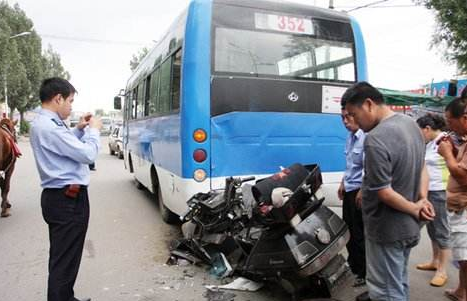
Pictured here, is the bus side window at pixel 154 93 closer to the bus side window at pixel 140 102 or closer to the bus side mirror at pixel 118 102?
the bus side window at pixel 140 102

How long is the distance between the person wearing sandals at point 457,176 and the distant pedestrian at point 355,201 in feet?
2.40

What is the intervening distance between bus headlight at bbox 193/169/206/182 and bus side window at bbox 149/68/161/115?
2.26 m

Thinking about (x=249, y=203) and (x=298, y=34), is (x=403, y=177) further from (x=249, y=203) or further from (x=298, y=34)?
(x=298, y=34)

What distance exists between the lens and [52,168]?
311 centimetres

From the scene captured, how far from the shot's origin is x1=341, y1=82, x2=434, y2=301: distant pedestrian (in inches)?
96.4

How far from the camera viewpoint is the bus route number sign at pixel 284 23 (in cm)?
525

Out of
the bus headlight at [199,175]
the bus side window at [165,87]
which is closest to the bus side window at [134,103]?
the bus side window at [165,87]

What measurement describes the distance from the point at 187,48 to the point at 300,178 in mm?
2354

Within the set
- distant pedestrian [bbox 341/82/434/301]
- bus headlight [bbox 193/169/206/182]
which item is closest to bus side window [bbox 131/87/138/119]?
bus headlight [bbox 193/169/206/182]

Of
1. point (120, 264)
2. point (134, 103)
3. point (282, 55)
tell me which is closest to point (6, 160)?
point (134, 103)

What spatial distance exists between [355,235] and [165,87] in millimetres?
3565

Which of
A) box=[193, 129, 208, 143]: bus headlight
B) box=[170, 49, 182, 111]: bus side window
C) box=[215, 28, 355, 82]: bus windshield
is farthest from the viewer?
box=[170, 49, 182, 111]: bus side window

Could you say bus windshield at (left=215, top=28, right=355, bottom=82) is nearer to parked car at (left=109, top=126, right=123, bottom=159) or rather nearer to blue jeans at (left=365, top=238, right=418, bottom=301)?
blue jeans at (left=365, top=238, right=418, bottom=301)

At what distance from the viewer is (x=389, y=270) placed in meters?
2.57
